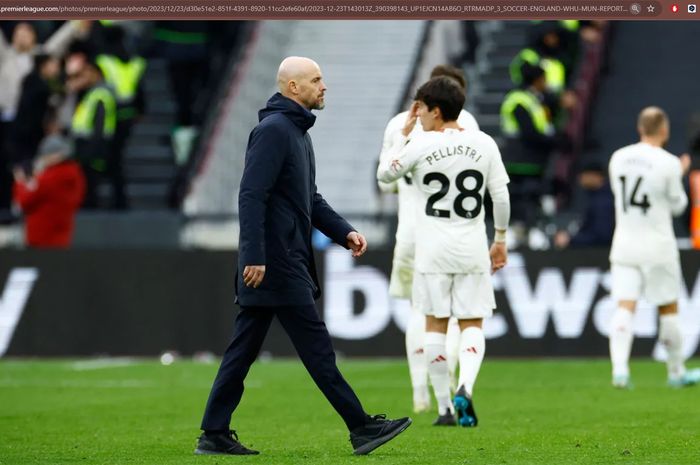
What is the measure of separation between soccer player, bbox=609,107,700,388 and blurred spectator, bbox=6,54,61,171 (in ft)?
33.6

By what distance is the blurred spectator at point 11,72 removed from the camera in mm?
24656

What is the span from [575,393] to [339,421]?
299 cm

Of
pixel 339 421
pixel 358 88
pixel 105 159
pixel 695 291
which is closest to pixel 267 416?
pixel 339 421

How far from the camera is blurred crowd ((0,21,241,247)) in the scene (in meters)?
23.5

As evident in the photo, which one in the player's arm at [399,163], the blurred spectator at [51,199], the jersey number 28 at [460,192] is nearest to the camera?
the player's arm at [399,163]

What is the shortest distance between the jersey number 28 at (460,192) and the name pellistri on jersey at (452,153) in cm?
10

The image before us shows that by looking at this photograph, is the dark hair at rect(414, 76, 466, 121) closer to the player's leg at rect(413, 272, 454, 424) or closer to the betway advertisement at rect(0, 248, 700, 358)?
the player's leg at rect(413, 272, 454, 424)

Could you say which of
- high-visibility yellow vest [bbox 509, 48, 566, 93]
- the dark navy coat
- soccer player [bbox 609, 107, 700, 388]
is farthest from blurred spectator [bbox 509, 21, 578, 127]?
the dark navy coat

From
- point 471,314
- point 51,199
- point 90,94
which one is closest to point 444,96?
point 471,314

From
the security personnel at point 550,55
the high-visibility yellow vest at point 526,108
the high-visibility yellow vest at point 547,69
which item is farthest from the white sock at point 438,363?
the security personnel at point 550,55

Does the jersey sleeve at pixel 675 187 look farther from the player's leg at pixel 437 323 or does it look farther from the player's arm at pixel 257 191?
the player's arm at pixel 257 191

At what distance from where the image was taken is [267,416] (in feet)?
43.7

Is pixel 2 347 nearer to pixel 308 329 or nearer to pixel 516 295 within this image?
pixel 516 295

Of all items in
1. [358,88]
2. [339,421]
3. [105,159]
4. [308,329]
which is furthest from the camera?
[358,88]
